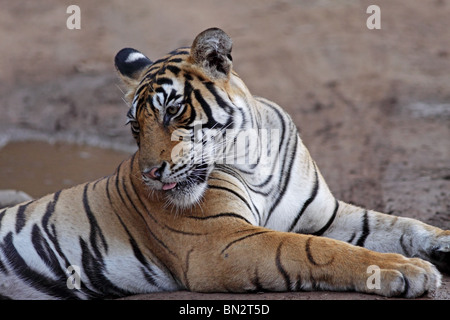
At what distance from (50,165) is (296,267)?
4.96m

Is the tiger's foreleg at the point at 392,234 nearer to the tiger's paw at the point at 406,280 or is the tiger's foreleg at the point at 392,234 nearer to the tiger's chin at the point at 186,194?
the tiger's paw at the point at 406,280

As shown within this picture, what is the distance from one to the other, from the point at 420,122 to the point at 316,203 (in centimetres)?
346

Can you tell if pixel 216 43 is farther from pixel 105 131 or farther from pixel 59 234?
pixel 105 131

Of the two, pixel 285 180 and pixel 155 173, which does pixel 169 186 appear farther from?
pixel 285 180

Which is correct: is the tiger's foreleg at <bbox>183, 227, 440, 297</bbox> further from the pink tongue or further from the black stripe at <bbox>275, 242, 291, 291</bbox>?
the pink tongue

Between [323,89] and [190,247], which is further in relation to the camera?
[323,89]

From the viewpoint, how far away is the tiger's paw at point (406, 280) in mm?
2883

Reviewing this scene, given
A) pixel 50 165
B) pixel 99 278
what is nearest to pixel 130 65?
pixel 99 278

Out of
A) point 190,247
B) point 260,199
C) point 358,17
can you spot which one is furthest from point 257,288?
point 358,17

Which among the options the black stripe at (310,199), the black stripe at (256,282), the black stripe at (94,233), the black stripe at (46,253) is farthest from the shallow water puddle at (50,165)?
the black stripe at (256,282)

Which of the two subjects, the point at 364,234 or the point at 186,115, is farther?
the point at 364,234

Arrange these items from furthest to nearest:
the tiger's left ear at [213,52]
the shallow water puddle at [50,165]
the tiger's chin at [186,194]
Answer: the shallow water puddle at [50,165] < the tiger's left ear at [213,52] < the tiger's chin at [186,194]

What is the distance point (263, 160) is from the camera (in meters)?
3.79

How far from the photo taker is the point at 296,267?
307 cm
